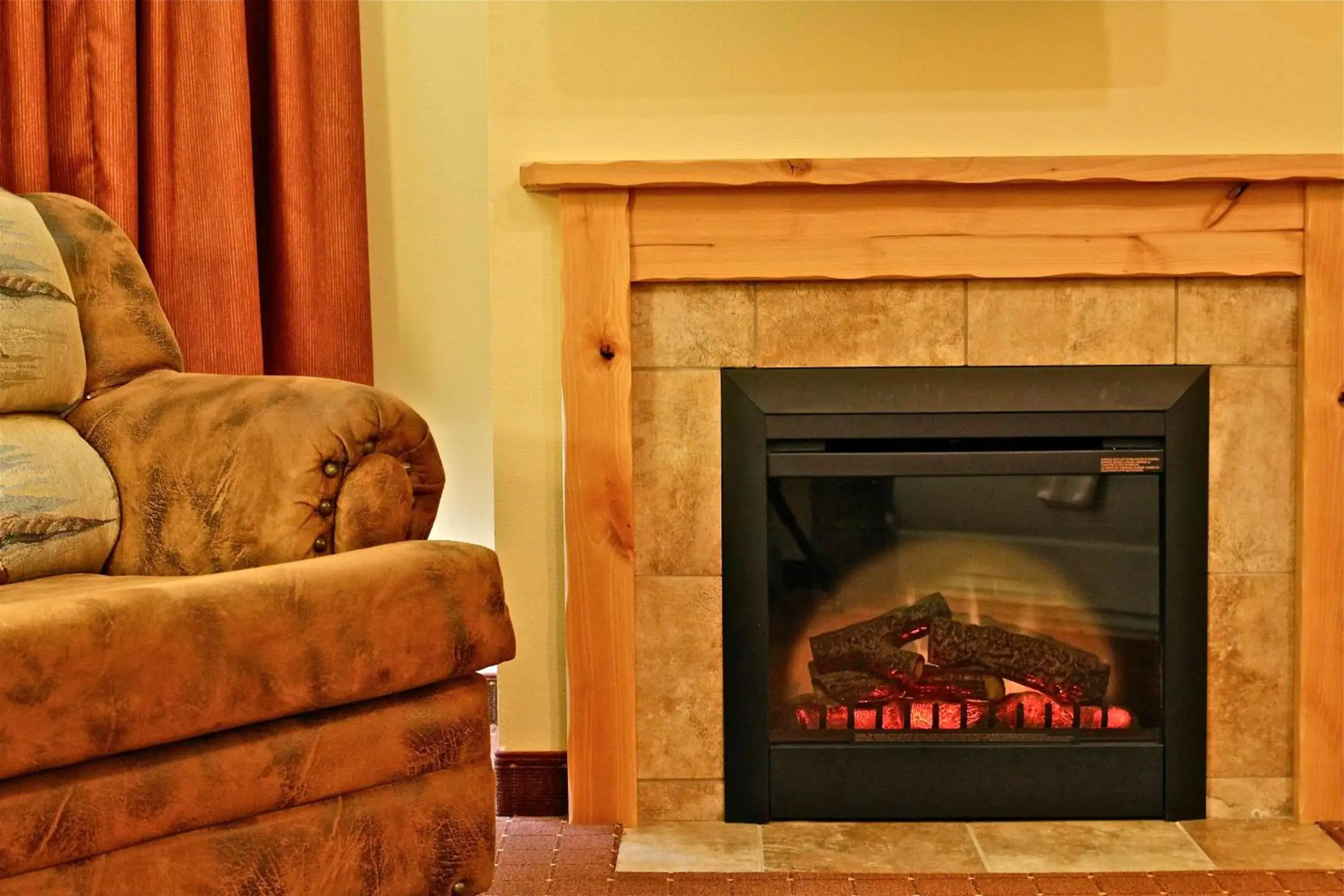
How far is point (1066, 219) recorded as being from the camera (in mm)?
1847

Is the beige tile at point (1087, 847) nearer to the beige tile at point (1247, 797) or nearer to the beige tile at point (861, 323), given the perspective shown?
the beige tile at point (1247, 797)

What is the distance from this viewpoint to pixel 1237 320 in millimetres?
1867

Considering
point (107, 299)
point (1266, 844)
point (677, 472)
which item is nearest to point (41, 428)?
point (107, 299)

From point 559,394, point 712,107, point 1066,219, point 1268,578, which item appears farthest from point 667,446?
point 1268,578

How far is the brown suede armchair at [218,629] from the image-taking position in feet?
3.81

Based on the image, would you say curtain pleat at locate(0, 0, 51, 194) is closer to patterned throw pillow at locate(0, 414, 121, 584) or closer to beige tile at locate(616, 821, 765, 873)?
patterned throw pillow at locate(0, 414, 121, 584)

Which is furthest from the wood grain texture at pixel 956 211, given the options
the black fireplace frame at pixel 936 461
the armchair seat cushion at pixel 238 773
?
the armchair seat cushion at pixel 238 773

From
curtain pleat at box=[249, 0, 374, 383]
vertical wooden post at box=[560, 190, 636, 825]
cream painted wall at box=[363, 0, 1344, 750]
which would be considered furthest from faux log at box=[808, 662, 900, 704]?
curtain pleat at box=[249, 0, 374, 383]

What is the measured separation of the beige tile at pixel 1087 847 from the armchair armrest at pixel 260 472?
966 mm

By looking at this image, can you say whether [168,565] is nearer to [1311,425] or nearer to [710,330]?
[710,330]

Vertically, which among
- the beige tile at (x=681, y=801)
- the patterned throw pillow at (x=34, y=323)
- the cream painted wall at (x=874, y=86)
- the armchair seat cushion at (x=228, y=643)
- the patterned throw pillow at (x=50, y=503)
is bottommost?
the beige tile at (x=681, y=801)

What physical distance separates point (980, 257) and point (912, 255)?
10 centimetres

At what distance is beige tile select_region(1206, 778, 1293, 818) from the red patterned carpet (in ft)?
0.67

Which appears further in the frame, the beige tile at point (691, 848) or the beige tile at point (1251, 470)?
the beige tile at point (1251, 470)
